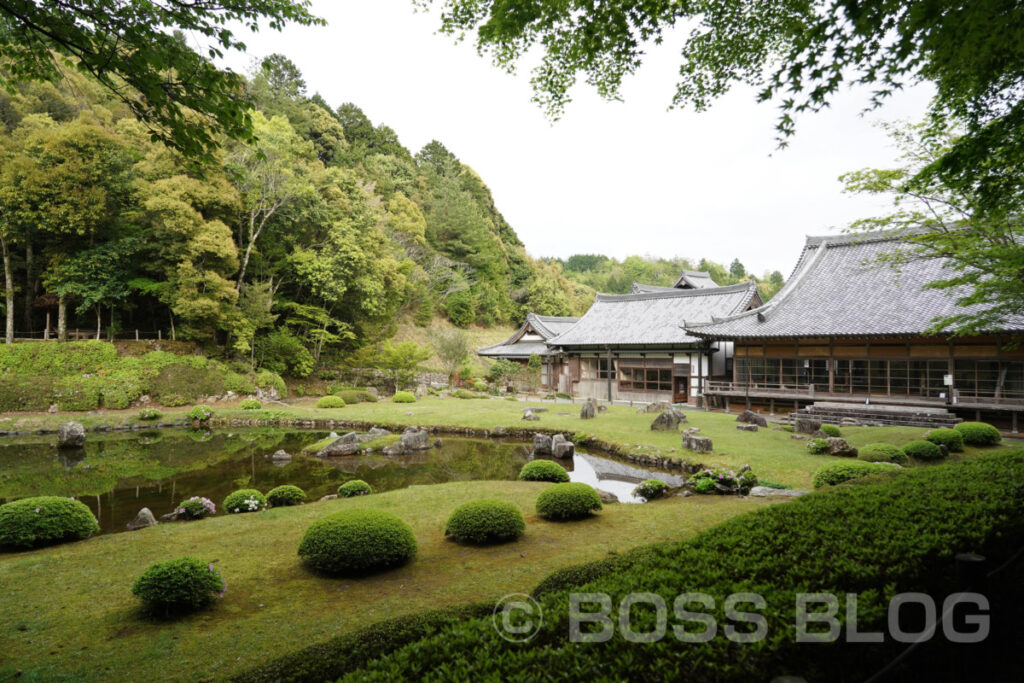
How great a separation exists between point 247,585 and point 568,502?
15.9ft

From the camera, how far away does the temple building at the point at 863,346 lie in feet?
54.1

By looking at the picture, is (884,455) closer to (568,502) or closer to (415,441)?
(568,502)

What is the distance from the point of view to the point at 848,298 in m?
20.5

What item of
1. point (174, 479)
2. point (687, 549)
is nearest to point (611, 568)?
point (687, 549)

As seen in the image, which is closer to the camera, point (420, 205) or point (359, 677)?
point (359, 677)

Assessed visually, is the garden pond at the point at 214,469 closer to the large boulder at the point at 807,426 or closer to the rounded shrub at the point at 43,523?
the rounded shrub at the point at 43,523

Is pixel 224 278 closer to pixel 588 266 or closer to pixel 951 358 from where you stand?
pixel 951 358

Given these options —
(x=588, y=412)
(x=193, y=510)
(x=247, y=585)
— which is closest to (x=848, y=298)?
(x=588, y=412)

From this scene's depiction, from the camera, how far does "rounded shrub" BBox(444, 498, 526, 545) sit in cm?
699

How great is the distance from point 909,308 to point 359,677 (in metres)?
23.1

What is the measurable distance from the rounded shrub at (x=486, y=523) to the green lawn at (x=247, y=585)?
0.66ft

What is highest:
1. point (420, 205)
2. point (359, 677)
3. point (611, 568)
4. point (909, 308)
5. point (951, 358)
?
point (420, 205)

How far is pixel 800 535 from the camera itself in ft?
12.2

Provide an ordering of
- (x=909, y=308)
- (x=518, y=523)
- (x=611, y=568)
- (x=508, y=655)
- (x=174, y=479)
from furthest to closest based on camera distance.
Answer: (x=909, y=308)
(x=174, y=479)
(x=518, y=523)
(x=611, y=568)
(x=508, y=655)
